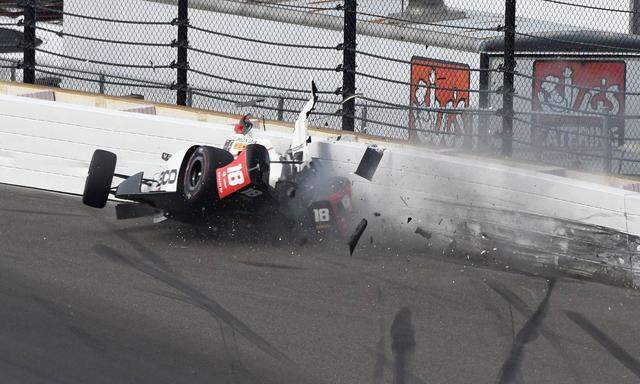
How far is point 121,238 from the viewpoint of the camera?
8031 mm

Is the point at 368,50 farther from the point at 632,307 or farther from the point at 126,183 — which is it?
the point at 632,307

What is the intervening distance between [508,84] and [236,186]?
3.73 m

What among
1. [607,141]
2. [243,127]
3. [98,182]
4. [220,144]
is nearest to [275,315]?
[243,127]

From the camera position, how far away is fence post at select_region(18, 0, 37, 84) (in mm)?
11242

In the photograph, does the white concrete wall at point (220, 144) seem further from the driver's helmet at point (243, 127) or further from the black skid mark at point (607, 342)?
the black skid mark at point (607, 342)

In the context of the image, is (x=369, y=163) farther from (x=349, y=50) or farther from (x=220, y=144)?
(x=349, y=50)

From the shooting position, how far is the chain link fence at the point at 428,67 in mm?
10992

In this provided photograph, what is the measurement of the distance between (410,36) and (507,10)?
2.64 metres

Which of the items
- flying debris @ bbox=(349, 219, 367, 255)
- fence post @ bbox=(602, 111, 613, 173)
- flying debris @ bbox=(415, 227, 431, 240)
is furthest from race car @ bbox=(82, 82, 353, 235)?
fence post @ bbox=(602, 111, 613, 173)

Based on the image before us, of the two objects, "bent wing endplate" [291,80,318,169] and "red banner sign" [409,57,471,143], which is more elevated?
"red banner sign" [409,57,471,143]

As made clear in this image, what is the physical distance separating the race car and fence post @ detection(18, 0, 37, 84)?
3.42 meters

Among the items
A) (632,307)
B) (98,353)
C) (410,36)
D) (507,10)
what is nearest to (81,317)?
(98,353)

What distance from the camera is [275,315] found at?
6.38 metres

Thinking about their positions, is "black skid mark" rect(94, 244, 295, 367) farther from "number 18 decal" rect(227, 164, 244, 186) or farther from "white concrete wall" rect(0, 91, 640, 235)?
"white concrete wall" rect(0, 91, 640, 235)
